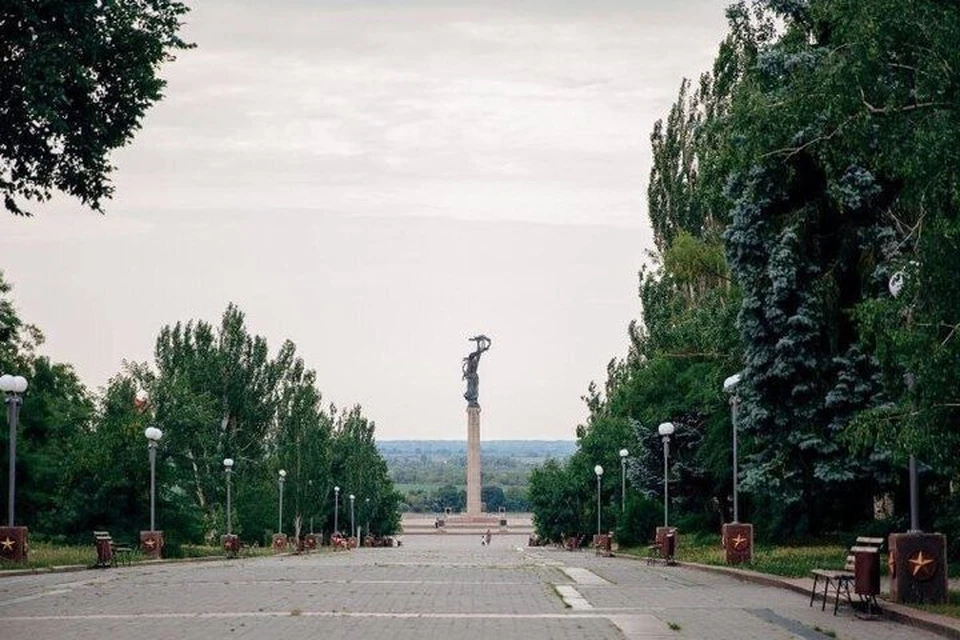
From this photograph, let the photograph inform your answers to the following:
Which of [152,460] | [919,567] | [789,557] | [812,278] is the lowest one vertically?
[789,557]

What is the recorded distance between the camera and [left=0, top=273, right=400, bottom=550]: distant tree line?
52250 mm

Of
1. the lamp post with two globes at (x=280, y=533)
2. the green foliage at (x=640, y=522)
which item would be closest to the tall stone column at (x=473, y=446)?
the lamp post with two globes at (x=280, y=533)

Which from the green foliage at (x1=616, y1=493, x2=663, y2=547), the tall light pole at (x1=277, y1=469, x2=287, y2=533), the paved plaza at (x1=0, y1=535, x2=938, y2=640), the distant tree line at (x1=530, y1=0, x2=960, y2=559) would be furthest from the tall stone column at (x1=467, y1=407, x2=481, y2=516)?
the paved plaza at (x1=0, y1=535, x2=938, y2=640)

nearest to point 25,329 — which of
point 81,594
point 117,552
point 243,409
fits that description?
point 243,409

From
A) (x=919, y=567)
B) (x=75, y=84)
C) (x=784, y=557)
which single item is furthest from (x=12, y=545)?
(x=919, y=567)

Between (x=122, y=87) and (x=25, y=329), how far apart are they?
62011mm

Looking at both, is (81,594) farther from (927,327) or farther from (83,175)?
(927,327)

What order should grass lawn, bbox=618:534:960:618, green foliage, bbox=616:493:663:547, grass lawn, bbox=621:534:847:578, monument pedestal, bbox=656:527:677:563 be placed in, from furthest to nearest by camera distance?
1. green foliage, bbox=616:493:663:547
2. monument pedestal, bbox=656:527:677:563
3. grass lawn, bbox=621:534:847:578
4. grass lawn, bbox=618:534:960:618

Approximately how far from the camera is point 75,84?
2830 cm

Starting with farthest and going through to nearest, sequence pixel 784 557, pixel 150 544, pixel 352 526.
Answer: pixel 352 526 → pixel 150 544 → pixel 784 557

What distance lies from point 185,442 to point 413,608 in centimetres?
5260

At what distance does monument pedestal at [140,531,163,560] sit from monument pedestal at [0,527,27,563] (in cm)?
1007

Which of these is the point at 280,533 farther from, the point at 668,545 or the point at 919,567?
the point at 919,567

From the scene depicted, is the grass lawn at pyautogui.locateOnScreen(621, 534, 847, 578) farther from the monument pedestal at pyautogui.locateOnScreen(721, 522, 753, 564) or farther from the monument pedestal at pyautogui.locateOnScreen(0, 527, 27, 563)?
the monument pedestal at pyautogui.locateOnScreen(0, 527, 27, 563)
